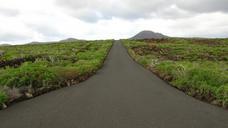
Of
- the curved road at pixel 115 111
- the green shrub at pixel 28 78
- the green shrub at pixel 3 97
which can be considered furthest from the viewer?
the green shrub at pixel 28 78

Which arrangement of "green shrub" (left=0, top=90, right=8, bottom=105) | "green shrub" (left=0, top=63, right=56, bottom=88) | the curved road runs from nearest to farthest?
the curved road, "green shrub" (left=0, top=90, right=8, bottom=105), "green shrub" (left=0, top=63, right=56, bottom=88)

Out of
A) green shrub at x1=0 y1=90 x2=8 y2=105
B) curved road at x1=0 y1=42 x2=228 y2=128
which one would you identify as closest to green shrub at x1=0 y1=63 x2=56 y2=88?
curved road at x1=0 y1=42 x2=228 y2=128

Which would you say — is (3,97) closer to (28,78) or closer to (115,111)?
(28,78)

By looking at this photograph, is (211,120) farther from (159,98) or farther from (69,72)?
(69,72)

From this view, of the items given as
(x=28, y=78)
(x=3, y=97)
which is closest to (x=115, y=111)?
(x=3, y=97)

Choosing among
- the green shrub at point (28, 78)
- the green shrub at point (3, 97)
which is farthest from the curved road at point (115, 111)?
the green shrub at point (28, 78)

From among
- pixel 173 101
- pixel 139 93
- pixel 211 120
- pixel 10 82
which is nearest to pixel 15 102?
pixel 10 82

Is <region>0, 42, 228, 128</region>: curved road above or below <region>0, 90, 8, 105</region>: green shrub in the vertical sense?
below

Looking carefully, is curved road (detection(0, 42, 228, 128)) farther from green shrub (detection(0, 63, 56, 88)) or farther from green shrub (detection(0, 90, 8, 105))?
green shrub (detection(0, 63, 56, 88))

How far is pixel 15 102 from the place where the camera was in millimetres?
16016

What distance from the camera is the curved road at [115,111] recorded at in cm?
1120

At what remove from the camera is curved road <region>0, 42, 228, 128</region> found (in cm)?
1120

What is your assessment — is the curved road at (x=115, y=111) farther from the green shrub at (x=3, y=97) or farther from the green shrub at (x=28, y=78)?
the green shrub at (x=28, y=78)

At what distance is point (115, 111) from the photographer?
1304cm
